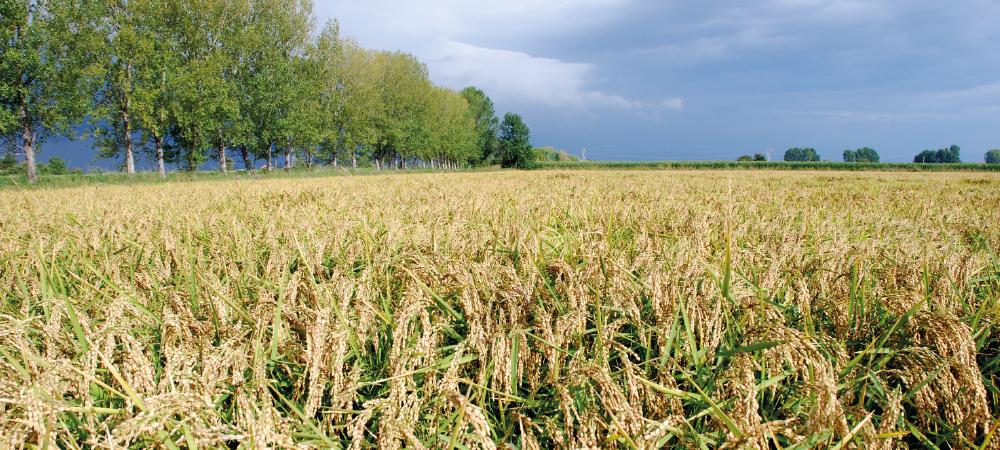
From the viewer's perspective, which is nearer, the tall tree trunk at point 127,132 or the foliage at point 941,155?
the tall tree trunk at point 127,132

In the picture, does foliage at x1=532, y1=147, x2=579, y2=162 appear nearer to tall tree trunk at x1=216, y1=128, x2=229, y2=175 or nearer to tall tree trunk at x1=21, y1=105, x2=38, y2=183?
tall tree trunk at x1=216, y1=128, x2=229, y2=175

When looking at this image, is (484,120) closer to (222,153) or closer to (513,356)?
(222,153)

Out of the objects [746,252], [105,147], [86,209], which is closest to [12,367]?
[746,252]

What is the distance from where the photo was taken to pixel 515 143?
256 feet

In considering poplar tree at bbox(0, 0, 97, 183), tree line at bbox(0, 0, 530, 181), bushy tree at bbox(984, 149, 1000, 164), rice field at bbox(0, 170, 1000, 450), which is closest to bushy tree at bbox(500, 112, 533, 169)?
tree line at bbox(0, 0, 530, 181)

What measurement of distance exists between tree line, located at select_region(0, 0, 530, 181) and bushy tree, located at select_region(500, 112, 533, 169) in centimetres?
3047

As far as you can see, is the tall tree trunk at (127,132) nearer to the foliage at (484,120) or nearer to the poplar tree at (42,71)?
the poplar tree at (42,71)

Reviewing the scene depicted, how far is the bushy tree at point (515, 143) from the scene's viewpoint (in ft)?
249

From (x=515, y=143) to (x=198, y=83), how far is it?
182ft

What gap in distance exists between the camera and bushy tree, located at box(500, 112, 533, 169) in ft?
249

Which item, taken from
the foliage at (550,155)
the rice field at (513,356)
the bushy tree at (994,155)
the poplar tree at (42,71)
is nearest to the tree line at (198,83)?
the poplar tree at (42,71)

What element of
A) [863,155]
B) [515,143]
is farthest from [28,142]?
[863,155]

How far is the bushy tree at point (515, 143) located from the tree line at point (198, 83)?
30.5m

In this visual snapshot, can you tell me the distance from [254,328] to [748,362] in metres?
1.26
